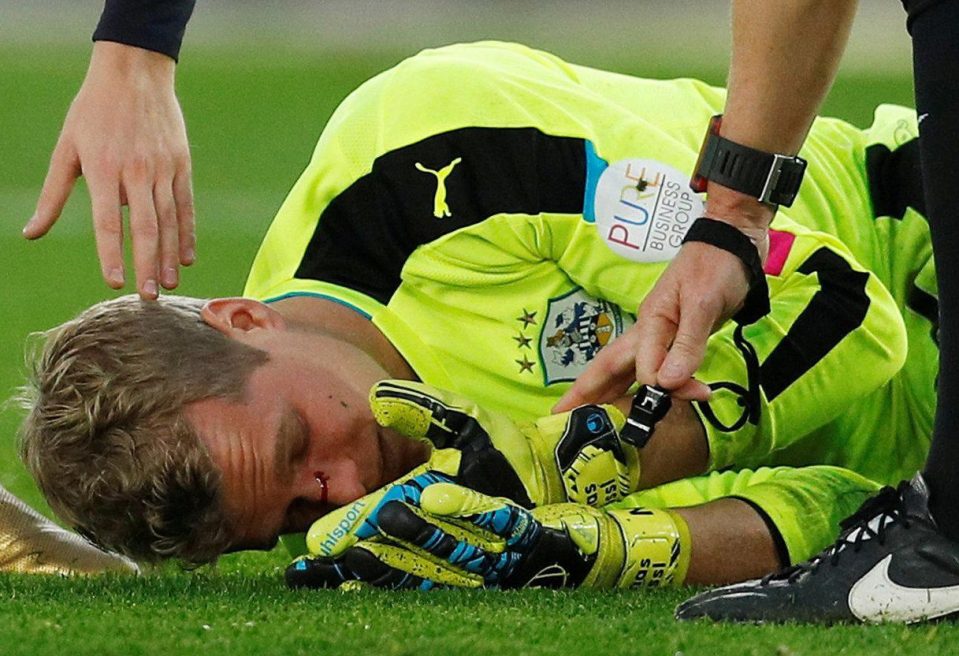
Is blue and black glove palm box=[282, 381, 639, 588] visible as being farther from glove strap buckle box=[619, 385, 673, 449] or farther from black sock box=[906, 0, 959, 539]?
black sock box=[906, 0, 959, 539]

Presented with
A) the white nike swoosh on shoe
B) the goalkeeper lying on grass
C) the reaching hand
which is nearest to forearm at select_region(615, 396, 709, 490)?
the goalkeeper lying on grass

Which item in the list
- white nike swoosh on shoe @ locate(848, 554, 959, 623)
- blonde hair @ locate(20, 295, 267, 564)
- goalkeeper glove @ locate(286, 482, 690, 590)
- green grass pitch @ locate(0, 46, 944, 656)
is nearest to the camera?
green grass pitch @ locate(0, 46, 944, 656)

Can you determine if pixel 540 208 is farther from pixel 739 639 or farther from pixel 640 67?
pixel 640 67

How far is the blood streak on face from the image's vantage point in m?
2.44

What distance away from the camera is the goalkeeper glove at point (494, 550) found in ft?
7.19

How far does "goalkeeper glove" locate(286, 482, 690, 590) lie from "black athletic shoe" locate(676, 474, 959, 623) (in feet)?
0.77

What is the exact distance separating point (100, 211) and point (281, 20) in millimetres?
18411

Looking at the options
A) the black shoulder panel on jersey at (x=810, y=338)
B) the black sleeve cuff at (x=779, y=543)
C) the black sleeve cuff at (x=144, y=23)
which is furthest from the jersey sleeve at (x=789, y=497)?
the black sleeve cuff at (x=144, y=23)

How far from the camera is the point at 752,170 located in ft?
7.63

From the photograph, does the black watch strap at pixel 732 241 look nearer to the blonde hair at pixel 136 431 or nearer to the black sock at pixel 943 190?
the black sock at pixel 943 190

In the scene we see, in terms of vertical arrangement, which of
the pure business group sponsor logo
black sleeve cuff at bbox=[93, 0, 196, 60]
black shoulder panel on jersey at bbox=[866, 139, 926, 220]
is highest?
black sleeve cuff at bbox=[93, 0, 196, 60]

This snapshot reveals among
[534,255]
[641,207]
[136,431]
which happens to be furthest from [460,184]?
[136,431]

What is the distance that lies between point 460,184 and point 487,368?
29 centimetres

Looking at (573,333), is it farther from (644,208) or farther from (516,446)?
(516,446)
